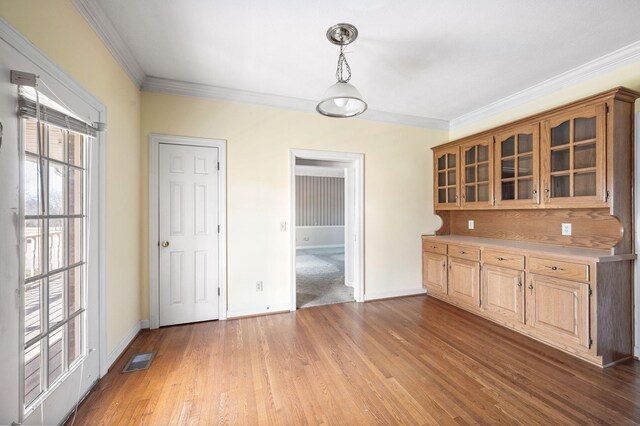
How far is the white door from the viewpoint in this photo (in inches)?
113

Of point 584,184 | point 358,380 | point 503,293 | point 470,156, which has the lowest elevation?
point 358,380

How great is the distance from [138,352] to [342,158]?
3.03 meters

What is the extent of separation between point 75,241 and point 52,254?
0.86 ft

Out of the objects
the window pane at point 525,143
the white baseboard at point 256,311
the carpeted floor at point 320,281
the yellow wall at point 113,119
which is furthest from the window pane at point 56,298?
the window pane at point 525,143

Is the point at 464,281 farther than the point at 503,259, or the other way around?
the point at 464,281

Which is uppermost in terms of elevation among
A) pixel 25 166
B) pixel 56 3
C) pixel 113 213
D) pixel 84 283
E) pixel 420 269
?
pixel 56 3

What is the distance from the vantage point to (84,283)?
1807mm

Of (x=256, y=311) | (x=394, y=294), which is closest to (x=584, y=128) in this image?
(x=394, y=294)

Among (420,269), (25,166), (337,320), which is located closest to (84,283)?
(25,166)

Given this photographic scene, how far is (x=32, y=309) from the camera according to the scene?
133 centimetres

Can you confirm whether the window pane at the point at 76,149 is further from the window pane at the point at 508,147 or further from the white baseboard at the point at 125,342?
the window pane at the point at 508,147

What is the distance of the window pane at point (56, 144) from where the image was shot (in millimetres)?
1475

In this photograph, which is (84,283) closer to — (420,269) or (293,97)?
(293,97)

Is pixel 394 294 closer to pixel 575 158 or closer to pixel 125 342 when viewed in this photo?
pixel 575 158
